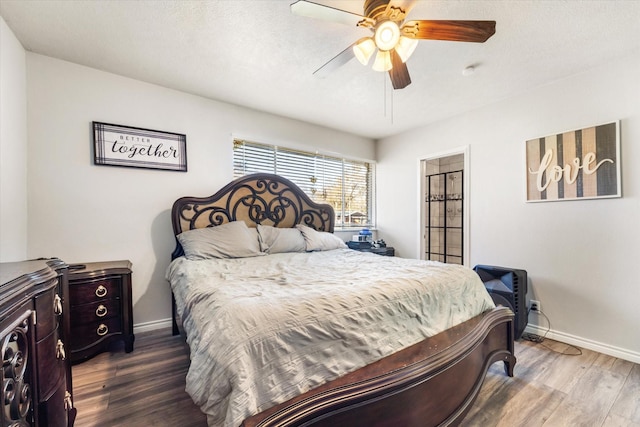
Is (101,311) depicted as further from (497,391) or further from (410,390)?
(497,391)

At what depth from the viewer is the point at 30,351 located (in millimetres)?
888

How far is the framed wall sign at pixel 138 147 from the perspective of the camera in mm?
2578

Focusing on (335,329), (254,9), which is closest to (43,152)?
(254,9)

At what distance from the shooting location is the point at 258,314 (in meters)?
1.15

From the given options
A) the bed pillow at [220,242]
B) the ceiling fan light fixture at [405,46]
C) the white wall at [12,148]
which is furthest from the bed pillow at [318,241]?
the white wall at [12,148]

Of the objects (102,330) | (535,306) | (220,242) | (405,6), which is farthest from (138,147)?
(535,306)

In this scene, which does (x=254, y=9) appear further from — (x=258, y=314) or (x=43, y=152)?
(x=43, y=152)

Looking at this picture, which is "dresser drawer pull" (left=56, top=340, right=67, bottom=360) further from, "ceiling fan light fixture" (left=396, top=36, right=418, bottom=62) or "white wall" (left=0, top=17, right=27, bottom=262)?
"ceiling fan light fixture" (left=396, top=36, right=418, bottom=62)

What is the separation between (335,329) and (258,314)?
36cm

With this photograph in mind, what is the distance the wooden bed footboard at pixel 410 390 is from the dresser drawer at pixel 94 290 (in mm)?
2069

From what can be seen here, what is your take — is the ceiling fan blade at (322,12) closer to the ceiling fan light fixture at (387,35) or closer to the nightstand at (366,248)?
the ceiling fan light fixture at (387,35)

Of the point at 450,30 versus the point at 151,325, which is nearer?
the point at 450,30

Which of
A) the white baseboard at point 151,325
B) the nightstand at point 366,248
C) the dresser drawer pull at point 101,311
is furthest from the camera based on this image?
the nightstand at point 366,248

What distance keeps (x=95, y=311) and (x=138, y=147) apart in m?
1.59
